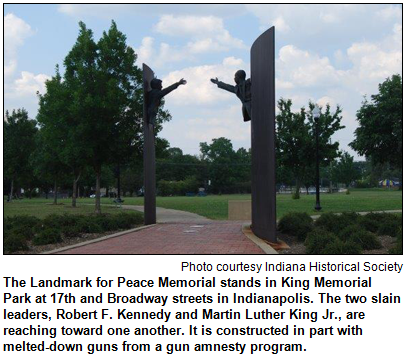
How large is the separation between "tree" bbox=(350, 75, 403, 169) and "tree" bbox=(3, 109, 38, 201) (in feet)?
93.3

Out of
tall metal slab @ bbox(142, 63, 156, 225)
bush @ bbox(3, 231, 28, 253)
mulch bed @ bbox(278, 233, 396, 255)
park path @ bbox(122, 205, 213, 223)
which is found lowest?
park path @ bbox(122, 205, 213, 223)

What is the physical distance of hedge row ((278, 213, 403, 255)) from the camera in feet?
27.2

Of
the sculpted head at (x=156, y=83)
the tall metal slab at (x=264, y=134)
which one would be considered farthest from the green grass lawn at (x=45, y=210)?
the tall metal slab at (x=264, y=134)

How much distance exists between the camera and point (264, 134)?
10.1 metres

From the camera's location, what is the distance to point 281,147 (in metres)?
40.4

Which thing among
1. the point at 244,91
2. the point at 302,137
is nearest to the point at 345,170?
the point at 302,137

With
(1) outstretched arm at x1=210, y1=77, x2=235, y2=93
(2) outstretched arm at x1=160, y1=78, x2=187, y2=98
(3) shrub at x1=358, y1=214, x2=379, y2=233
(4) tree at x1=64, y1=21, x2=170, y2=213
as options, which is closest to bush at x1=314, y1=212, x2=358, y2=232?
(3) shrub at x1=358, y1=214, x2=379, y2=233

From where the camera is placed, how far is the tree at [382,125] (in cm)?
2508

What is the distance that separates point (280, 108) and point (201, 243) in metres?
33.4

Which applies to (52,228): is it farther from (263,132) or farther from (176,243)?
(263,132)

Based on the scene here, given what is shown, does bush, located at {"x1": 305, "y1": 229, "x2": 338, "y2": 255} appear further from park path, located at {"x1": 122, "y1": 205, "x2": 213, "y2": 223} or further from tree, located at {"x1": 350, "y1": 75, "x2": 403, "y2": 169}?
tree, located at {"x1": 350, "y1": 75, "x2": 403, "y2": 169}

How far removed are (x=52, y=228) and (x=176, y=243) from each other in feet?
10.4

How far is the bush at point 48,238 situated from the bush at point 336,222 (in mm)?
6137

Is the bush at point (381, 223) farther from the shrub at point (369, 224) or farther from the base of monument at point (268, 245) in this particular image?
the base of monument at point (268, 245)
